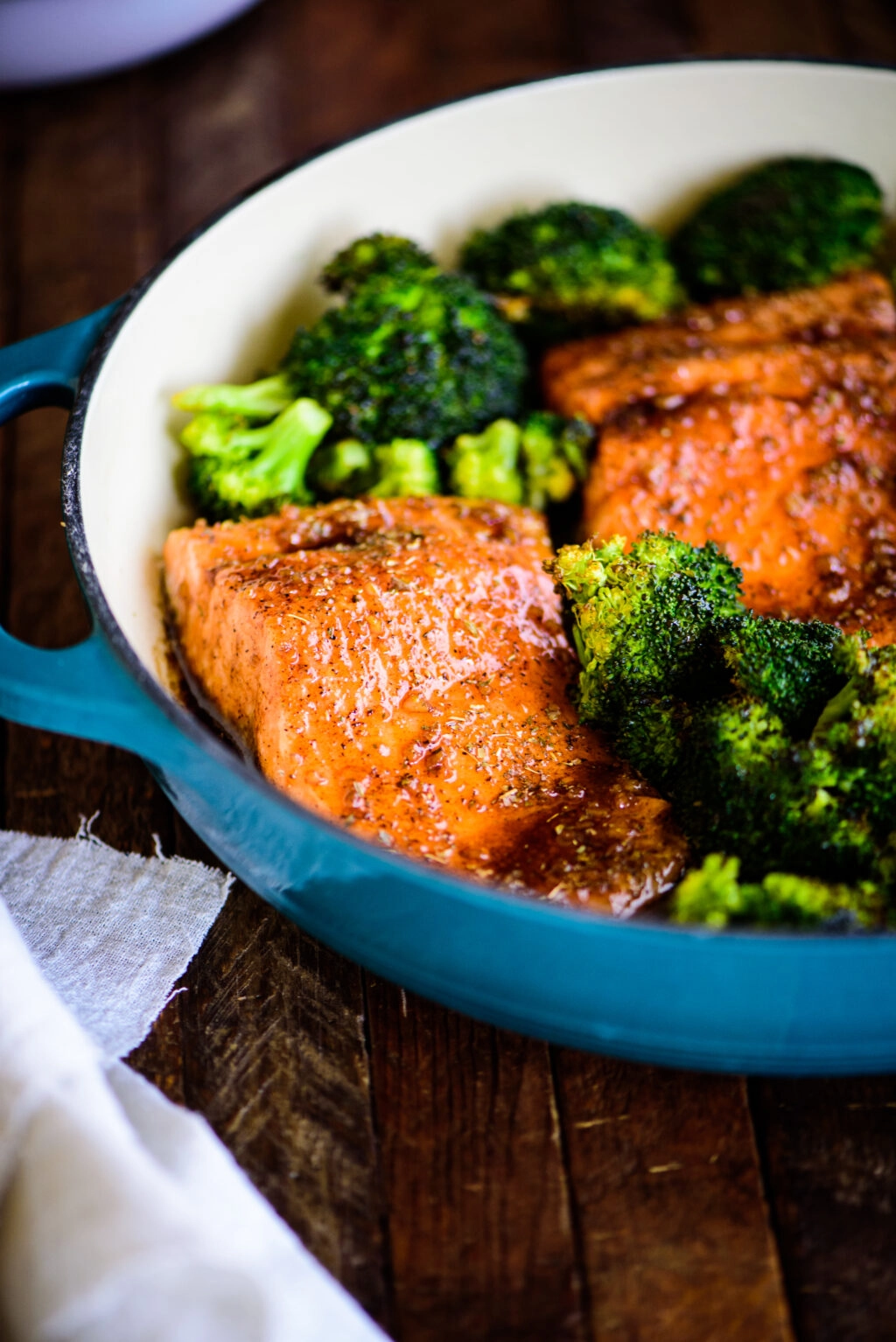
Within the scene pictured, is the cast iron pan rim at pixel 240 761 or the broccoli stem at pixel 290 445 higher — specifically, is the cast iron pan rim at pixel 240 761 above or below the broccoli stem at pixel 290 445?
above

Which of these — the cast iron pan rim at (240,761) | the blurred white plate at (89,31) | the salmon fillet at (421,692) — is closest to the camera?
the cast iron pan rim at (240,761)

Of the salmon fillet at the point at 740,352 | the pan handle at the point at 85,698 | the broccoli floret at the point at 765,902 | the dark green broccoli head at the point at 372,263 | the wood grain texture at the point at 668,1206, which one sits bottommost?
the wood grain texture at the point at 668,1206

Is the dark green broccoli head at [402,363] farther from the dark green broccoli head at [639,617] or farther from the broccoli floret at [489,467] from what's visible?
the dark green broccoli head at [639,617]

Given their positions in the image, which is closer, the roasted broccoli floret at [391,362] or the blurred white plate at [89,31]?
the roasted broccoli floret at [391,362]

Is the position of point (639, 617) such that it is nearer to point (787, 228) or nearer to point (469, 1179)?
point (469, 1179)

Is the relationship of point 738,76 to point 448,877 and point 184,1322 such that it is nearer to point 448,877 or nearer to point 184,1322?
point 448,877

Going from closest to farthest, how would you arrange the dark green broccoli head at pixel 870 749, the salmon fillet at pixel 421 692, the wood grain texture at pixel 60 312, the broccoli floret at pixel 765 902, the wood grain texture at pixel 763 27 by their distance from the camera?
the broccoli floret at pixel 765 902 → the dark green broccoli head at pixel 870 749 → the salmon fillet at pixel 421 692 → the wood grain texture at pixel 60 312 → the wood grain texture at pixel 763 27

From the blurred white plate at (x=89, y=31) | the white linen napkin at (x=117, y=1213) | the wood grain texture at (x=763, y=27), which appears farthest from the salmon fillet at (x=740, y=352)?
the blurred white plate at (x=89, y=31)

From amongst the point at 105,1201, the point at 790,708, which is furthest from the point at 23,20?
the point at 105,1201

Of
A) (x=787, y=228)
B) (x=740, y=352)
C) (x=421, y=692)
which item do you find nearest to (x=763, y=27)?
(x=787, y=228)
